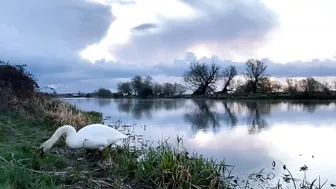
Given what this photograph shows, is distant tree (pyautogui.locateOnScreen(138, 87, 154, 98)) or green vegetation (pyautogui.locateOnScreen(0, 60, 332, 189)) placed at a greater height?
distant tree (pyautogui.locateOnScreen(138, 87, 154, 98))

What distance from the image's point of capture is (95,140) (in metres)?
6.07

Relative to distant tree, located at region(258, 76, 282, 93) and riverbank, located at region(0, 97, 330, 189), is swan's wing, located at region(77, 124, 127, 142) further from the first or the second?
distant tree, located at region(258, 76, 282, 93)

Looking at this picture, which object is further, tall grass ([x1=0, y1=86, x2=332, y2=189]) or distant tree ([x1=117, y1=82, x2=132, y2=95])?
distant tree ([x1=117, y1=82, x2=132, y2=95])

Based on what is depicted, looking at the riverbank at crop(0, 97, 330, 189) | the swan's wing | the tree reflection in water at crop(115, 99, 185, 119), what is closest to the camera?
the riverbank at crop(0, 97, 330, 189)

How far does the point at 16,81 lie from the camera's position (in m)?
13.6

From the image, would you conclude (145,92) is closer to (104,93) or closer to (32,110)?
(104,93)

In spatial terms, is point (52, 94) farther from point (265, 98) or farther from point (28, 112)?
point (265, 98)

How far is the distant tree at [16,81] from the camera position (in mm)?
12938

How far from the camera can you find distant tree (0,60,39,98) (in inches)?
509

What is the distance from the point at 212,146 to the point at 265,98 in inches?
1879

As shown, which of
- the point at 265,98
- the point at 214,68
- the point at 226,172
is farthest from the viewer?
the point at 214,68

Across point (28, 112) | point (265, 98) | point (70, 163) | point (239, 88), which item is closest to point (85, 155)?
point (70, 163)

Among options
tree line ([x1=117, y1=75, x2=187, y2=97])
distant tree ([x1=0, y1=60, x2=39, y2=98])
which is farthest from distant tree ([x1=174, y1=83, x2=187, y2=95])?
distant tree ([x1=0, y1=60, x2=39, y2=98])

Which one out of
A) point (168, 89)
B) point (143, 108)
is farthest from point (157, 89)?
point (143, 108)
